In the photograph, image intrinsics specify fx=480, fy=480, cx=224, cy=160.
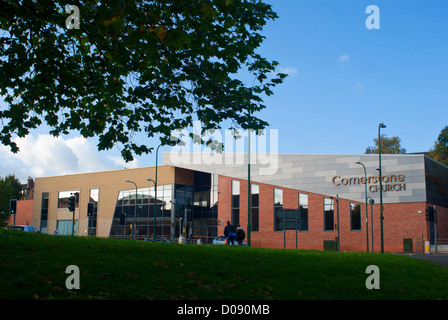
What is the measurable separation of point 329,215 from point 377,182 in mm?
6120

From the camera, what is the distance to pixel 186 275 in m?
9.91

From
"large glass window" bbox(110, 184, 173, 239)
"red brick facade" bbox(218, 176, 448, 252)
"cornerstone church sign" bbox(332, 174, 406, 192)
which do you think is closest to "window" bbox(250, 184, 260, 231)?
"red brick facade" bbox(218, 176, 448, 252)

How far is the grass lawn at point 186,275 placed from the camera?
863cm

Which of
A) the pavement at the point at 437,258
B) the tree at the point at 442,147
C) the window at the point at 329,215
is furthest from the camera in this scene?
the tree at the point at 442,147

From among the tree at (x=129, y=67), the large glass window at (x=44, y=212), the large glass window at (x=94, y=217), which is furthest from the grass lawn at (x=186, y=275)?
the large glass window at (x=44, y=212)

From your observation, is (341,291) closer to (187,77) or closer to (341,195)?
(187,77)

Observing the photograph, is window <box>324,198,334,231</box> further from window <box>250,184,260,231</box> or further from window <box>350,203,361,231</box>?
window <box>250,184,260,231</box>

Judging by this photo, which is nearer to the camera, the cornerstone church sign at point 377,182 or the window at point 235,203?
the cornerstone church sign at point 377,182

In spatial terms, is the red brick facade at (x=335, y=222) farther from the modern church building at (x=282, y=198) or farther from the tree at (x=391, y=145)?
the tree at (x=391, y=145)

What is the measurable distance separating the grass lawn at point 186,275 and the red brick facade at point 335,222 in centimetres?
3765

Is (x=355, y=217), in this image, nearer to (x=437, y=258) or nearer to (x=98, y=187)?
(x=437, y=258)

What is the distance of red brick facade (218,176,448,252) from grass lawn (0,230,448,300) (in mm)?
37654

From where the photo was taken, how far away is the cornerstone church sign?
161 ft
